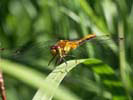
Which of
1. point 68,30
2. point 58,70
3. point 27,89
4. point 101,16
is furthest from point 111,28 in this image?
point 58,70

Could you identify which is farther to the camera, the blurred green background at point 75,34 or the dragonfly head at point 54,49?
the blurred green background at point 75,34

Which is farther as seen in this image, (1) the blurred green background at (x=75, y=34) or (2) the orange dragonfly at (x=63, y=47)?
(1) the blurred green background at (x=75, y=34)

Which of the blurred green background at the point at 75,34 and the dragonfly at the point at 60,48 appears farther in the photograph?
the blurred green background at the point at 75,34

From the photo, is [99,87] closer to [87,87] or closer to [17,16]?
[87,87]

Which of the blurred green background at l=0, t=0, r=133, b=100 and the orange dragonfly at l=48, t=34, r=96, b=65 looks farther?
the blurred green background at l=0, t=0, r=133, b=100

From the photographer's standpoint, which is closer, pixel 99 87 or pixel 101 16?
pixel 99 87

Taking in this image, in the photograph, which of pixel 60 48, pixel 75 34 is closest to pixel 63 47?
pixel 60 48

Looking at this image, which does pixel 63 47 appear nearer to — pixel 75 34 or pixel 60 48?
pixel 60 48

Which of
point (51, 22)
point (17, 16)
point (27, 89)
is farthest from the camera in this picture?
point (17, 16)

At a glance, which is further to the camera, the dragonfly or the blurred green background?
the blurred green background
